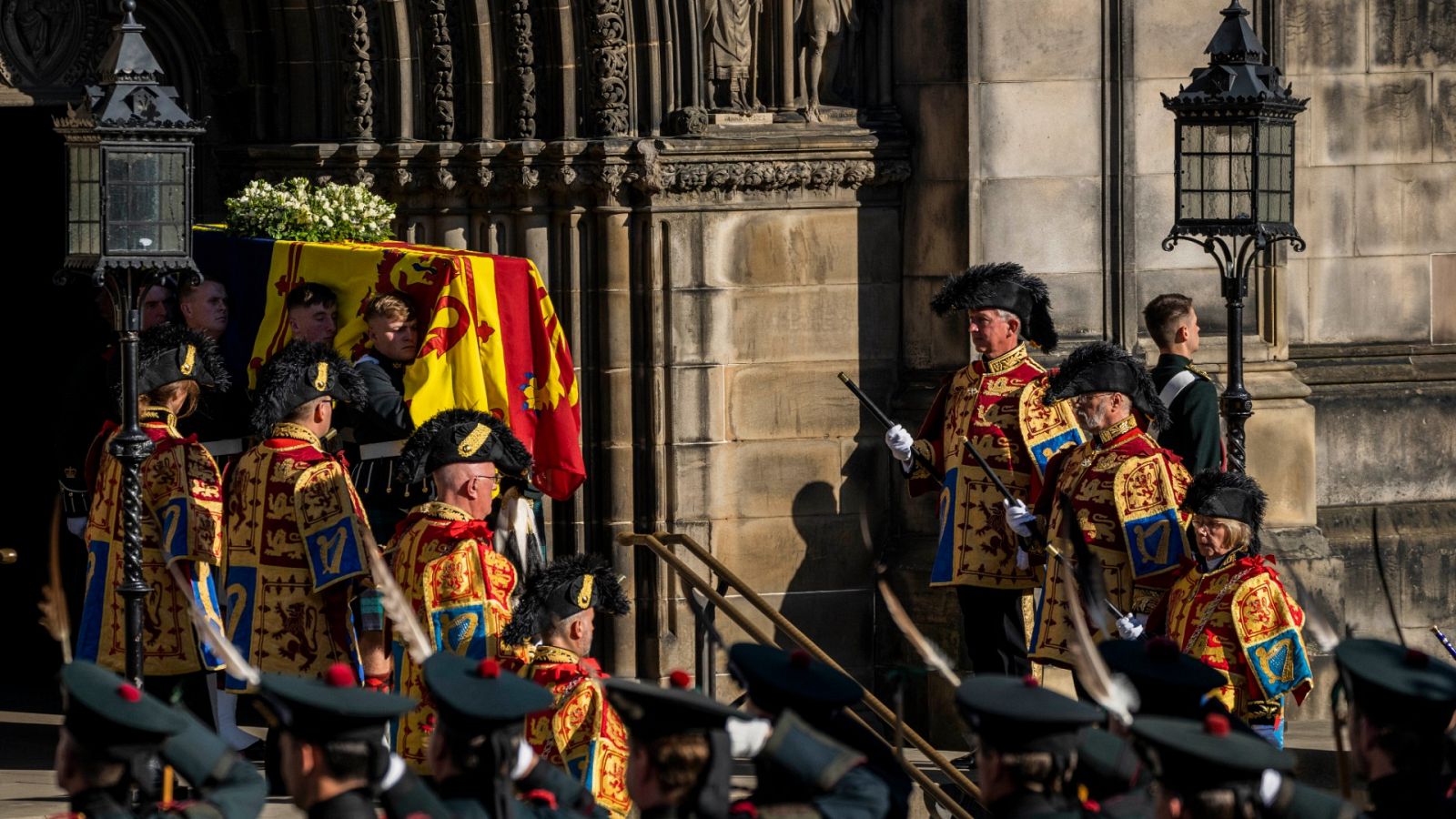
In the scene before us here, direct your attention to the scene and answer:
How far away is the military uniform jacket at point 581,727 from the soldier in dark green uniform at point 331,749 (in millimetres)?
2293

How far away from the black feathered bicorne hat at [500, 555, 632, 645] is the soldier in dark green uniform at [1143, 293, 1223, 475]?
3.13 m

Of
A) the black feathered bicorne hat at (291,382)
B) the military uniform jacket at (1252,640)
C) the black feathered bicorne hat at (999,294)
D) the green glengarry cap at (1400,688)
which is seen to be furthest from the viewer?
the black feathered bicorne hat at (999,294)

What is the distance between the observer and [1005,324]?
1184 centimetres

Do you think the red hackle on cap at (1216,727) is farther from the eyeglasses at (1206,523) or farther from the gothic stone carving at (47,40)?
the gothic stone carving at (47,40)

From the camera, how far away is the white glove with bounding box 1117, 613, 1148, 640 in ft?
33.8

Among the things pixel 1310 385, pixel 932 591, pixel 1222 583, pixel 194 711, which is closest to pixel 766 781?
pixel 1222 583

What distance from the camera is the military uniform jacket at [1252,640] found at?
970 cm

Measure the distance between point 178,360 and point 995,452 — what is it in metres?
3.24

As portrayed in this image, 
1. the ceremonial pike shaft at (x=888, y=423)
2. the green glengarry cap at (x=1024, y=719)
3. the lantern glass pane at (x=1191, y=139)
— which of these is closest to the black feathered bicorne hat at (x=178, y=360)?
the ceremonial pike shaft at (x=888, y=423)

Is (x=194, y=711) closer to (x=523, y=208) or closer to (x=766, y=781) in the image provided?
(x=523, y=208)

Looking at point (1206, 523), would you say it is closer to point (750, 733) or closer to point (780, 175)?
point (750, 733)

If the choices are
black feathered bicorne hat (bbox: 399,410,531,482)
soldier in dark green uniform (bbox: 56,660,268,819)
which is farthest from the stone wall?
soldier in dark green uniform (bbox: 56,660,268,819)

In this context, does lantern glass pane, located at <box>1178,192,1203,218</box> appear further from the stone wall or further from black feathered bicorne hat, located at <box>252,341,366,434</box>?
black feathered bicorne hat, located at <box>252,341,366,434</box>

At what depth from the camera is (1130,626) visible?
407 inches
